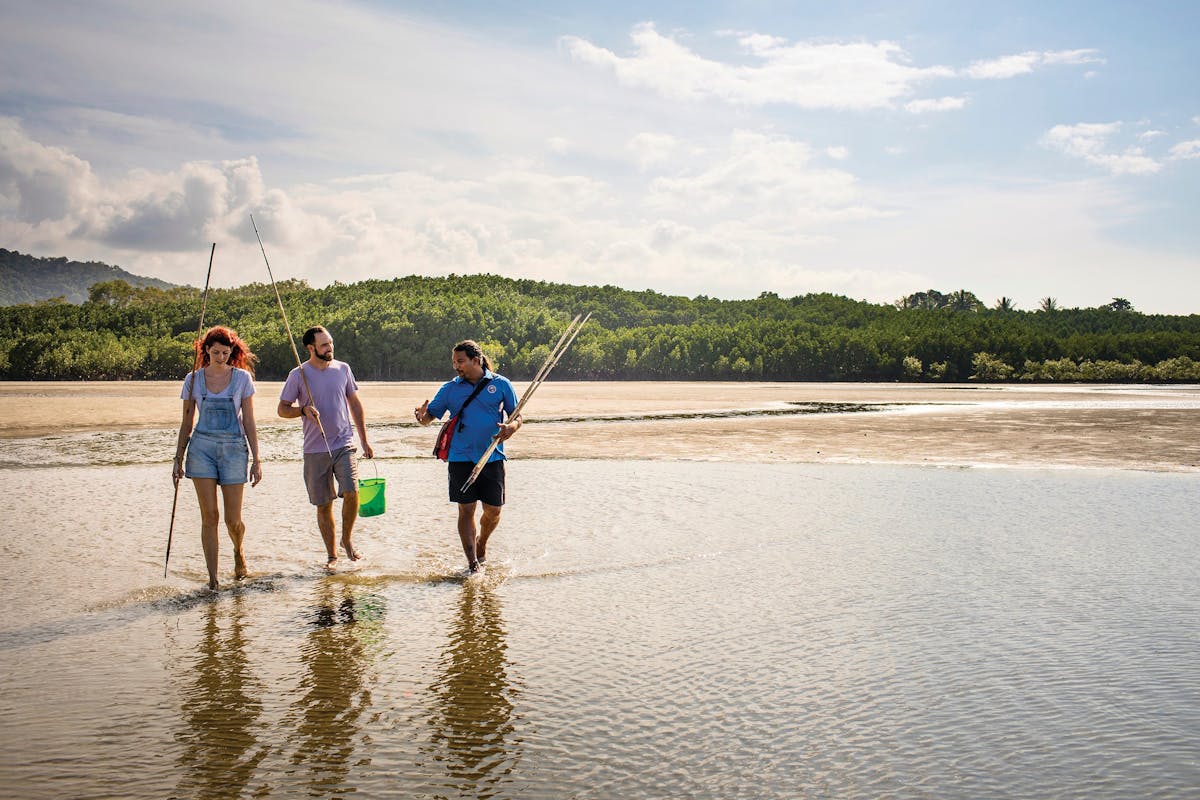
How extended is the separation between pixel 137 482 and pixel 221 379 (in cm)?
849

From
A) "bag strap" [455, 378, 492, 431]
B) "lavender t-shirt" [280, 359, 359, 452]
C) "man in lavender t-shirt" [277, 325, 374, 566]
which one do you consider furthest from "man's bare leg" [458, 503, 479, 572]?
"lavender t-shirt" [280, 359, 359, 452]

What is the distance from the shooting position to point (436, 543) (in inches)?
385

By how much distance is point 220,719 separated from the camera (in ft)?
15.4

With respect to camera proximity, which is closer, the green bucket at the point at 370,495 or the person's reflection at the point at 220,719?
the person's reflection at the point at 220,719

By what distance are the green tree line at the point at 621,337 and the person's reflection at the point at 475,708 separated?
106295 mm

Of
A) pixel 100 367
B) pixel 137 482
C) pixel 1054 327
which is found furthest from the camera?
pixel 1054 327

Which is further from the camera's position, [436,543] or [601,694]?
[436,543]

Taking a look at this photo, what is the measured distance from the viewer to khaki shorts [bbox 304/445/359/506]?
850cm

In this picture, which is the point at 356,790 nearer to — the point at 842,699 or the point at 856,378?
the point at 842,699

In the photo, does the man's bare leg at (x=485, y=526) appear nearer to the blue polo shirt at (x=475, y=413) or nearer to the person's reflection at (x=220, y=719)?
the blue polo shirt at (x=475, y=413)

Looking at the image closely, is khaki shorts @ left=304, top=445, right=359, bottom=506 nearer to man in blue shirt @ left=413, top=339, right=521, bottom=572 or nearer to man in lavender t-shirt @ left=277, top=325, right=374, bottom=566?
man in lavender t-shirt @ left=277, top=325, right=374, bottom=566

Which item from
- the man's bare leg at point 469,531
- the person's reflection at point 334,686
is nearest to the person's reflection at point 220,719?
the person's reflection at point 334,686

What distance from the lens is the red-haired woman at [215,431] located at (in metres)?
7.48

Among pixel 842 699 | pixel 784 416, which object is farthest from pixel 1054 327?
pixel 842 699
